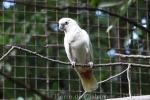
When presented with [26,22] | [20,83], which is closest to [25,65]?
[20,83]

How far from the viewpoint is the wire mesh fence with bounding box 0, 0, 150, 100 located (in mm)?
3695

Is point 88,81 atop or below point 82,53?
below

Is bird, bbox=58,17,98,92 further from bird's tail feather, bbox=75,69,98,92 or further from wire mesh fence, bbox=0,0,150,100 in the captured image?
wire mesh fence, bbox=0,0,150,100

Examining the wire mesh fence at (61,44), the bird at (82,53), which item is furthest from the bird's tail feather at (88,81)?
the wire mesh fence at (61,44)

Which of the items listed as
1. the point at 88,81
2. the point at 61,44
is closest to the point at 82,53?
the point at 88,81

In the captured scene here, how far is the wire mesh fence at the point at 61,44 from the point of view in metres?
3.70

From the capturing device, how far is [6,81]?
3850 millimetres

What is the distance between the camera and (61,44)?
12.7 ft

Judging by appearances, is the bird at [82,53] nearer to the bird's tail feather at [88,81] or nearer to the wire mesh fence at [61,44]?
the bird's tail feather at [88,81]

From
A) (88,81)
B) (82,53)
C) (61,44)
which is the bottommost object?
(88,81)

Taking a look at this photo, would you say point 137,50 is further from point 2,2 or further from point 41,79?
point 2,2

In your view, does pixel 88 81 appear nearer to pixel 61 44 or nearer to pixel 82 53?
pixel 82 53

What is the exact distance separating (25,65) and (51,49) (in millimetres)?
211

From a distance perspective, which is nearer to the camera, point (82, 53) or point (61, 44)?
point (82, 53)
